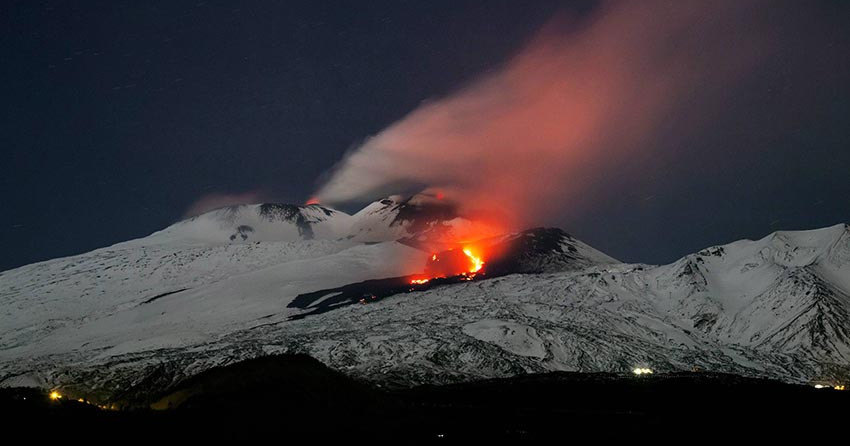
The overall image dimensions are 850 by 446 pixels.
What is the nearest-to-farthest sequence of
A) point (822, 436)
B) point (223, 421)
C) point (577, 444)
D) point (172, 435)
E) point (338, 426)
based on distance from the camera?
1. point (172, 435)
2. point (223, 421)
3. point (338, 426)
4. point (577, 444)
5. point (822, 436)

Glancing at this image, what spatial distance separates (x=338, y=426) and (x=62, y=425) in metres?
30.7

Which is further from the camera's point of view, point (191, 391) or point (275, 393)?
point (191, 391)

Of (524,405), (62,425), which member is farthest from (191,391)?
(524,405)

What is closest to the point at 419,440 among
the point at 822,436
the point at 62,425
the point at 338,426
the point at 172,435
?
the point at 338,426

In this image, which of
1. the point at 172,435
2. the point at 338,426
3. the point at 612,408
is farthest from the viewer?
the point at 612,408

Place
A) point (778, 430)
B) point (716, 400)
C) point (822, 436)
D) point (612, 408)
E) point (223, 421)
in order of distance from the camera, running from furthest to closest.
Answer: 1. point (716, 400)
2. point (612, 408)
3. point (778, 430)
4. point (822, 436)
5. point (223, 421)

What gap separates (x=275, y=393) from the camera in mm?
82562

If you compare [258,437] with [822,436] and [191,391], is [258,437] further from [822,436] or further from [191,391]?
[822,436]

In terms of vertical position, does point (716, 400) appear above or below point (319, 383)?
below

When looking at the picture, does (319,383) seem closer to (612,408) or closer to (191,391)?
(191,391)

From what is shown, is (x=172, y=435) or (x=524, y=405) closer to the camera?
(x=172, y=435)

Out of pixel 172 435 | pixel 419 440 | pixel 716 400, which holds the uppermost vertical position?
pixel 172 435

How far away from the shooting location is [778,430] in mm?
130750

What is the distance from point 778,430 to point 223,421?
382 feet
